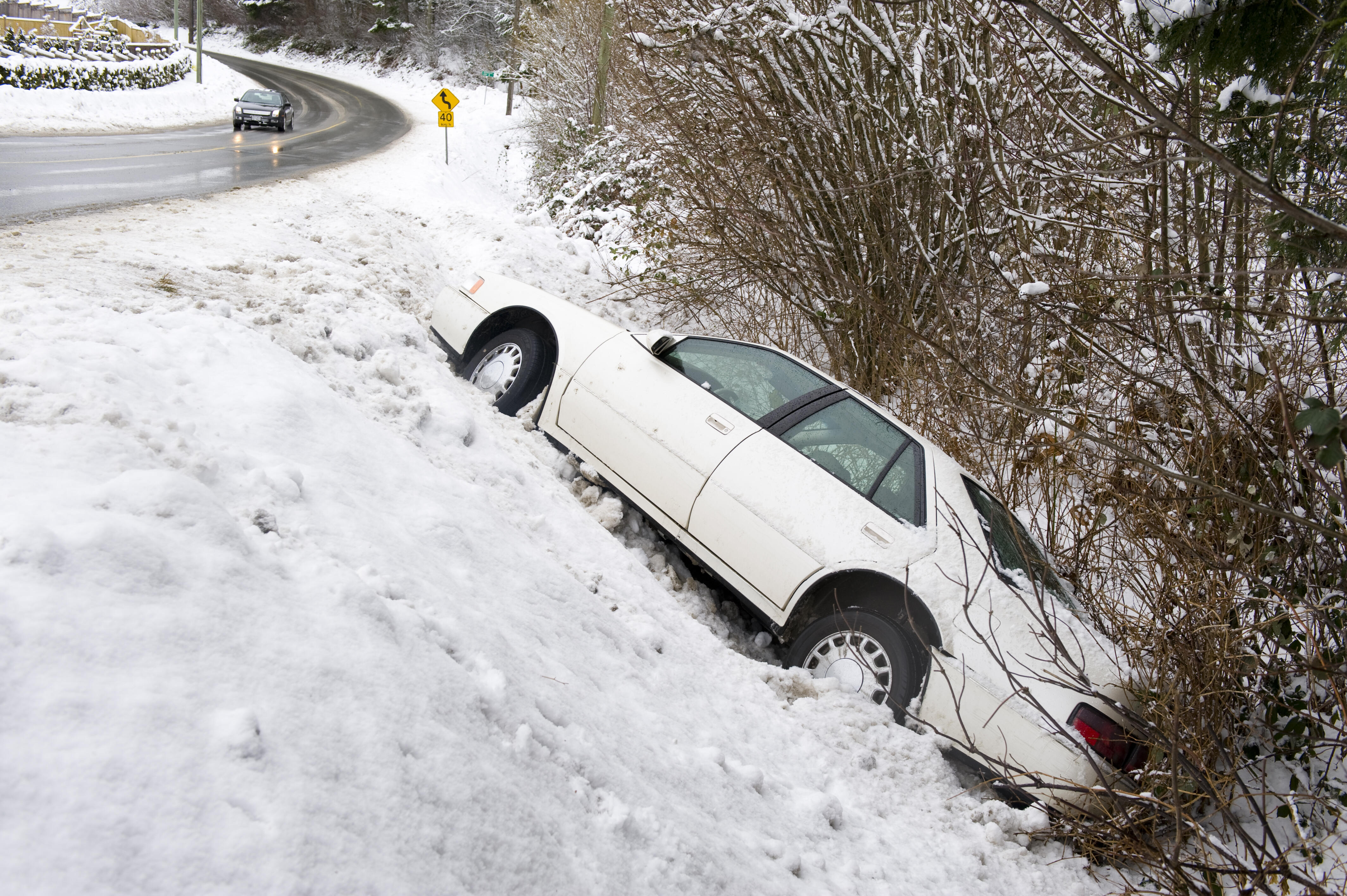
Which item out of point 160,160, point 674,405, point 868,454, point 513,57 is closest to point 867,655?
point 868,454

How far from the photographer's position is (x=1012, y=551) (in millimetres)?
4465

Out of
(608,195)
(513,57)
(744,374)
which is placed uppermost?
(513,57)

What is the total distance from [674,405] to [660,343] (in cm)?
47

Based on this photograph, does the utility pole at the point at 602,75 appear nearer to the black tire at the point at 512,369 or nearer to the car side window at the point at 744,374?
the black tire at the point at 512,369

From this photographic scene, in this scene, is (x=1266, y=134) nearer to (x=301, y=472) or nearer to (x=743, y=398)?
(x=743, y=398)

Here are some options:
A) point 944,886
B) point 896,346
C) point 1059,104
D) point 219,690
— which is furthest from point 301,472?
point 896,346

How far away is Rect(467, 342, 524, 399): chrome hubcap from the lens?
235 inches

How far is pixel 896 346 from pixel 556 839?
579cm

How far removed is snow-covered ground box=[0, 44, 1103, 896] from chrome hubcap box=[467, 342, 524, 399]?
41 cm

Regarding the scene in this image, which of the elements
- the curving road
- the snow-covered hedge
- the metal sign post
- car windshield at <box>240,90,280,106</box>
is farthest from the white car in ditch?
car windshield at <box>240,90,280,106</box>

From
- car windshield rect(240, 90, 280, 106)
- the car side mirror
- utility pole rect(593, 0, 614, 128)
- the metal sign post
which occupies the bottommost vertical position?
car windshield rect(240, 90, 280, 106)

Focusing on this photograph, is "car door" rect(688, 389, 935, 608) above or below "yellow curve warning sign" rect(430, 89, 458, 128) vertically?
below

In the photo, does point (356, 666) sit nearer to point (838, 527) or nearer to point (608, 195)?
point (838, 527)

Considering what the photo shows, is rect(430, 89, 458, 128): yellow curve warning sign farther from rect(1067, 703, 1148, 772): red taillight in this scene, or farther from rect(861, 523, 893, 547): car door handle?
rect(1067, 703, 1148, 772): red taillight
